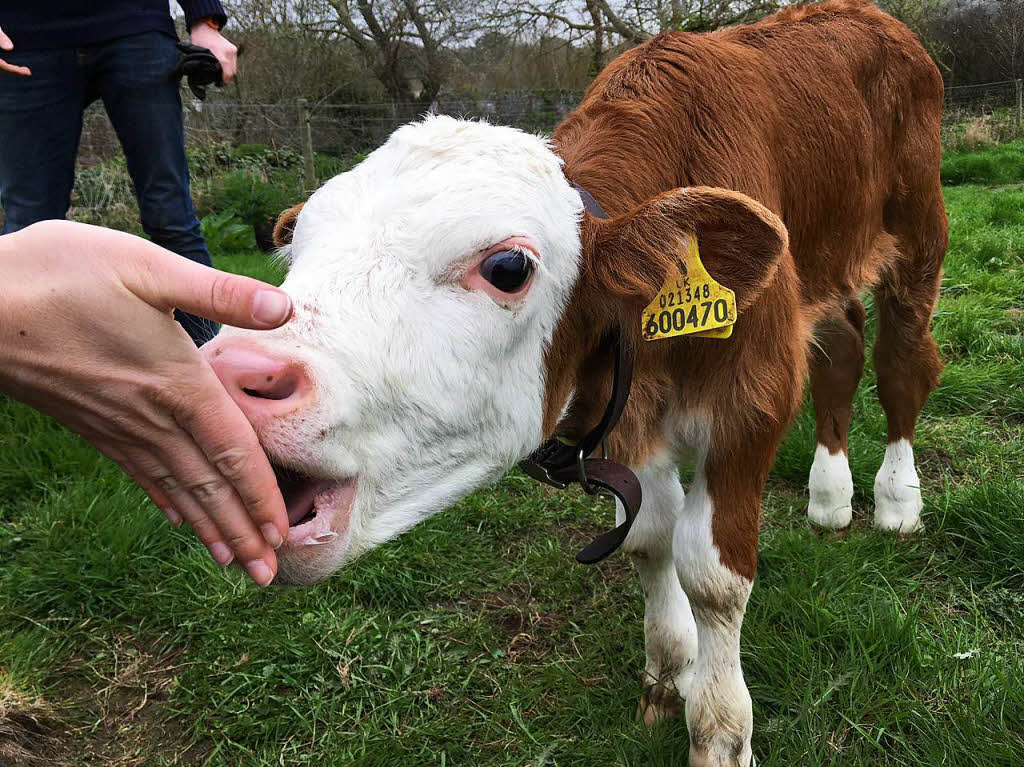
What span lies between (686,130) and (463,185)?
2.84ft

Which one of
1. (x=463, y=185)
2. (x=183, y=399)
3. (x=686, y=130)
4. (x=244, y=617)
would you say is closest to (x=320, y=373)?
(x=183, y=399)

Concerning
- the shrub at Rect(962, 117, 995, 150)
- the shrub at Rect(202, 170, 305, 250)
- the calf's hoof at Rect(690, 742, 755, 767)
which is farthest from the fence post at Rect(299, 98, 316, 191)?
the shrub at Rect(962, 117, 995, 150)

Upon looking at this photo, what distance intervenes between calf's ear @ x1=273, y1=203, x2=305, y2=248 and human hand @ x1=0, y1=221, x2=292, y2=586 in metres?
0.97

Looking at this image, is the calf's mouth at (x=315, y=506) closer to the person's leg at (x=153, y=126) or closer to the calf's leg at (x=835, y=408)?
the person's leg at (x=153, y=126)

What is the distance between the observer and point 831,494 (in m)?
3.22

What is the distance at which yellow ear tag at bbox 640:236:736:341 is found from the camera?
1.64 meters

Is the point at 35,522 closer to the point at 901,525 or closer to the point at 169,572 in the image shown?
the point at 169,572

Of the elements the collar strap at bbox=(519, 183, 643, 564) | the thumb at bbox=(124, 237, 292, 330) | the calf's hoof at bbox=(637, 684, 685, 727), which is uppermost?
the thumb at bbox=(124, 237, 292, 330)

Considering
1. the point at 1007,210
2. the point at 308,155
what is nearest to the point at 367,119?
the point at 308,155

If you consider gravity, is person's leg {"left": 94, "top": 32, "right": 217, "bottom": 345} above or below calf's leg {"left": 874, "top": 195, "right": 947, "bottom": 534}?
above

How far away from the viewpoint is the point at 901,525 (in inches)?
120

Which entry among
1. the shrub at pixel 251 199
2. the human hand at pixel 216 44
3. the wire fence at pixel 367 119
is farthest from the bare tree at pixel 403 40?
the human hand at pixel 216 44

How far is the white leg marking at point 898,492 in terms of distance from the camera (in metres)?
3.05

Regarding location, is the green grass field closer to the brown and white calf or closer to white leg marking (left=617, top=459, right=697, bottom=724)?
white leg marking (left=617, top=459, right=697, bottom=724)
